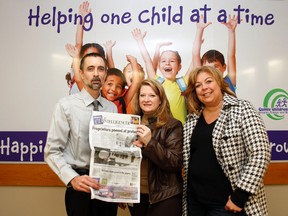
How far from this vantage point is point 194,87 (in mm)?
1535

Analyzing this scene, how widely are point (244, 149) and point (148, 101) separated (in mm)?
611

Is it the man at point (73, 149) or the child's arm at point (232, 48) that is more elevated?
the child's arm at point (232, 48)

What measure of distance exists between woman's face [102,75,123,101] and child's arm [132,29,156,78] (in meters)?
0.26

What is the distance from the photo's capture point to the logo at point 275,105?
1.96m

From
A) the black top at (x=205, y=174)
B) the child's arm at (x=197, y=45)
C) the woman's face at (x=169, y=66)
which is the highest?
the child's arm at (x=197, y=45)

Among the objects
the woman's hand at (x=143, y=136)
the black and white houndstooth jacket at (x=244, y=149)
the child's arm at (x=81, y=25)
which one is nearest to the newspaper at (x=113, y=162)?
the woman's hand at (x=143, y=136)

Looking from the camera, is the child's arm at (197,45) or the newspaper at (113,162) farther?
the child's arm at (197,45)

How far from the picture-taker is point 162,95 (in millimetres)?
1454

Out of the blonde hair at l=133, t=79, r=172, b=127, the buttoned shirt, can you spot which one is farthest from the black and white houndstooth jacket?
the buttoned shirt

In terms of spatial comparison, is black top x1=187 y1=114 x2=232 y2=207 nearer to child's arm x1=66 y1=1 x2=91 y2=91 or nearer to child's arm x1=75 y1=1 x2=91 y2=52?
child's arm x1=66 y1=1 x2=91 y2=91

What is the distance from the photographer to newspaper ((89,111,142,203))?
1240 mm

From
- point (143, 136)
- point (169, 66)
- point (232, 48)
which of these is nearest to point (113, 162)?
point (143, 136)

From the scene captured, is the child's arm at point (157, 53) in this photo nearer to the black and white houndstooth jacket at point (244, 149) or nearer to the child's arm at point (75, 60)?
the child's arm at point (75, 60)

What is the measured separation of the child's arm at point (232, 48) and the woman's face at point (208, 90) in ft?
2.00
